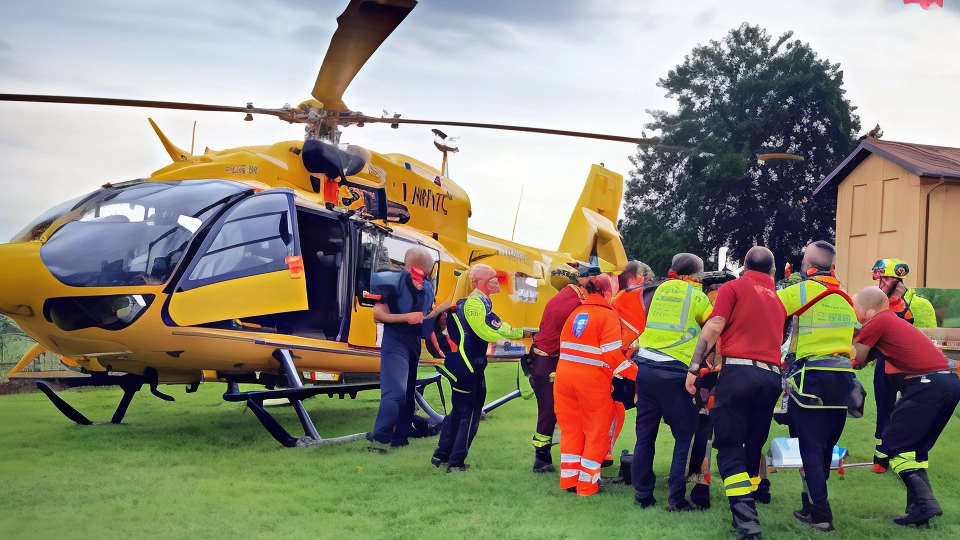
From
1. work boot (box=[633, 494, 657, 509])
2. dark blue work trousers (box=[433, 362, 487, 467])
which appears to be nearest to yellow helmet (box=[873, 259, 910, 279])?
work boot (box=[633, 494, 657, 509])

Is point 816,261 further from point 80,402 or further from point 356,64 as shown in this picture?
point 80,402

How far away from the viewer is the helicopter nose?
21.2 feet

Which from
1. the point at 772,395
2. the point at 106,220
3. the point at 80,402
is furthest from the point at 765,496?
the point at 80,402

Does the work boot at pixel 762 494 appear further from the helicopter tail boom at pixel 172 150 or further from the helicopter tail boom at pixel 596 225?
the helicopter tail boom at pixel 596 225

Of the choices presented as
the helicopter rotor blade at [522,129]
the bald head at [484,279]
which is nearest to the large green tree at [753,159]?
the helicopter rotor blade at [522,129]

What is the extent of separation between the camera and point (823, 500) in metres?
5.18

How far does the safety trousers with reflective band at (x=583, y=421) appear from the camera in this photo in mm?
5941

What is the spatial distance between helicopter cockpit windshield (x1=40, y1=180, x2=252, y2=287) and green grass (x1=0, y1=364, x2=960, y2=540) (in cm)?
145

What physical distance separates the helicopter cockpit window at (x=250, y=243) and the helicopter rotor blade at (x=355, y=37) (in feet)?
4.48

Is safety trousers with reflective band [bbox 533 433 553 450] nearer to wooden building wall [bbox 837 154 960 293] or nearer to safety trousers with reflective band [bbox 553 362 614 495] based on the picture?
safety trousers with reflective band [bbox 553 362 614 495]

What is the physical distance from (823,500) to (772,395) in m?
0.74

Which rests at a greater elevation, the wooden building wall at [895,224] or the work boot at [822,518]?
the wooden building wall at [895,224]

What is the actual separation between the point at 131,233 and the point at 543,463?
147 inches

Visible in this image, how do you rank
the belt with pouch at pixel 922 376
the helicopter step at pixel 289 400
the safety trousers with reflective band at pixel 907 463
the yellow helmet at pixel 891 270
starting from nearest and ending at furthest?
the safety trousers with reflective band at pixel 907 463 → the belt with pouch at pixel 922 376 → the helicopter step at pixel 289 400 → the yellow helmet at pixel 891 270
